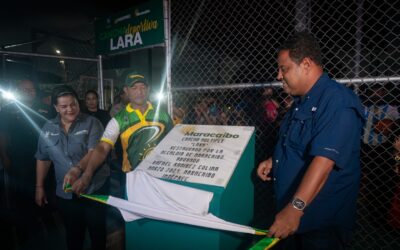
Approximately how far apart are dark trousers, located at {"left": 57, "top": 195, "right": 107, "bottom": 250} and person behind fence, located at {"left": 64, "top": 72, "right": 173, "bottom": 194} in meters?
0.49

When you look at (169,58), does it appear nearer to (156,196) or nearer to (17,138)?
(156,196)

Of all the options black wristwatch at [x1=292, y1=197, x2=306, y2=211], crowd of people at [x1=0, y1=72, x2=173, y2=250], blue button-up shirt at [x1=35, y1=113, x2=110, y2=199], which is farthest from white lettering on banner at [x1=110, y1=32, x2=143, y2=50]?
black wristwatch at [x1=292, y1=197, x2=306, y2=211]

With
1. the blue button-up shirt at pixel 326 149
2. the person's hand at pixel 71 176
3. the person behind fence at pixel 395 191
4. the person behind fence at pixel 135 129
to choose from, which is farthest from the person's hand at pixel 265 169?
the person behind fence at pixel 395 191

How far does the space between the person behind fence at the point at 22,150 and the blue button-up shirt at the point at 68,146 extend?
1.49m

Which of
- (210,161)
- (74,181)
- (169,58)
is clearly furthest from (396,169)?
(74,181)

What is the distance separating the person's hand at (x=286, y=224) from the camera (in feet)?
4.71

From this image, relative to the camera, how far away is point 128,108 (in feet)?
10.5

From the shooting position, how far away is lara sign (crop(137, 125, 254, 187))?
1.92m

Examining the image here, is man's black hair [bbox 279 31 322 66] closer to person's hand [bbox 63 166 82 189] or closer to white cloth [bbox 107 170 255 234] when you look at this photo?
white cloth [bbox 107 170 255 234]

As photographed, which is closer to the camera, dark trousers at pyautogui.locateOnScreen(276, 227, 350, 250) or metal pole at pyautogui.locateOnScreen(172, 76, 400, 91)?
dark trousers at pyautogui.locateOnScreen(276, 227, 350, 250)

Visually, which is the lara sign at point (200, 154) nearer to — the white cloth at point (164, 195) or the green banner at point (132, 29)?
the white cloth at point (164, 195)

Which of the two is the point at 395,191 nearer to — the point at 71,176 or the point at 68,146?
the point at 71,176

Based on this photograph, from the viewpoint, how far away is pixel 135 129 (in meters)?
3.10

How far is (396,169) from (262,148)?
1.84 metres
